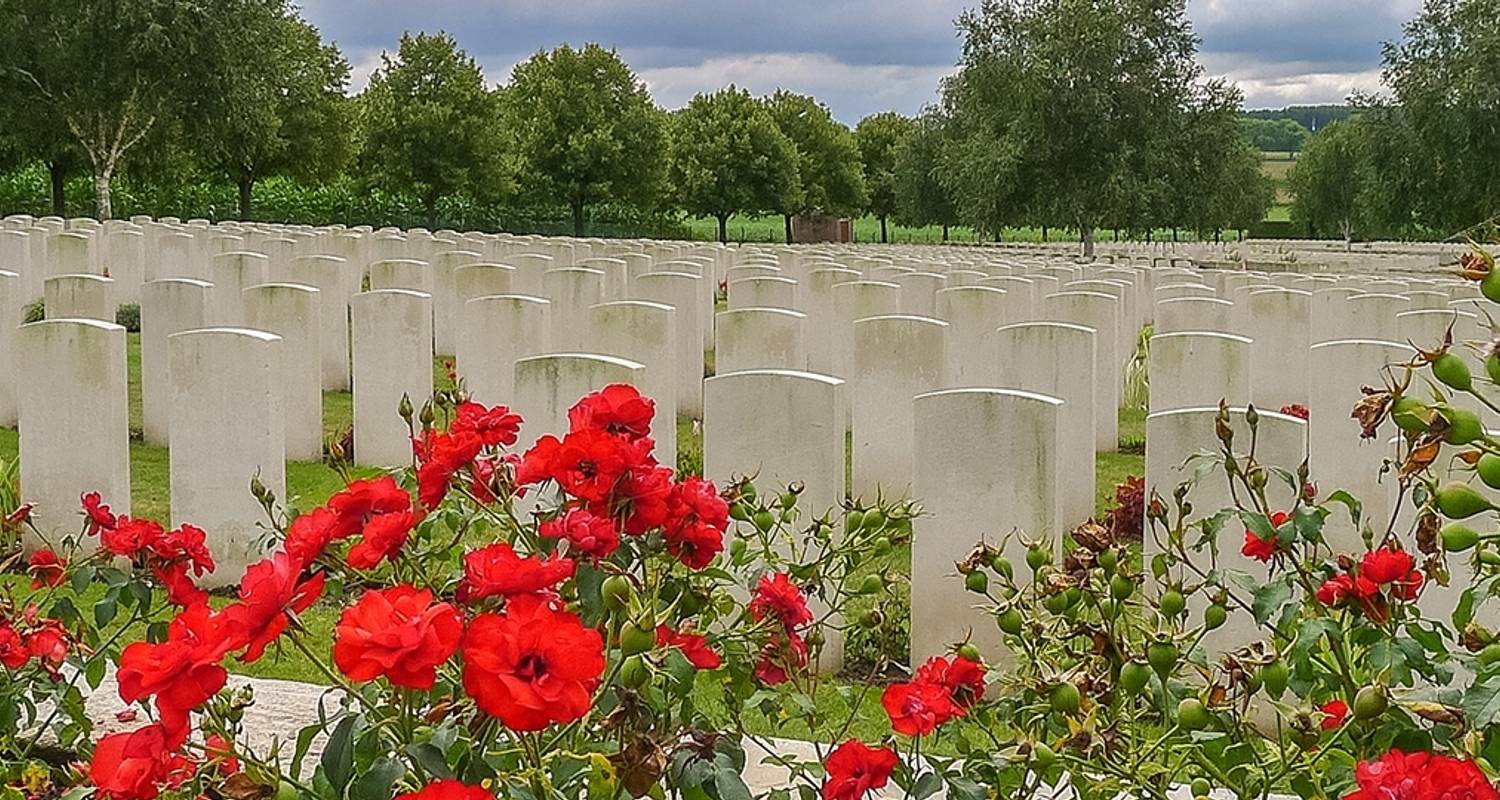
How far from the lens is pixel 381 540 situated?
6.24 ft

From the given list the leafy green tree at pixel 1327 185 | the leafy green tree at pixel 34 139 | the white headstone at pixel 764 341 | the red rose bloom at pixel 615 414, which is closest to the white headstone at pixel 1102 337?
the white headstone at pixel 764 341

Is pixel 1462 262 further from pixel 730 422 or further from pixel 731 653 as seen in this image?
pixel 730 422

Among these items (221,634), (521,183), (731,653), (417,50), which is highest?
(417,50)

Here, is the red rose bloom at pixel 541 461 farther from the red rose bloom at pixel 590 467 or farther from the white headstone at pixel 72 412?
the white headstone at pixel 72 412

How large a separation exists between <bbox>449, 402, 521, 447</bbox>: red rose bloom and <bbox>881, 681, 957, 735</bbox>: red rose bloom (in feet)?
2.35

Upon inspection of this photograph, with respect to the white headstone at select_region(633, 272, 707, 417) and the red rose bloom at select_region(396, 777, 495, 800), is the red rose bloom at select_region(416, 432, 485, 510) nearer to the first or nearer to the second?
the red rose bloom at select_region(396, 777, 495, 800)

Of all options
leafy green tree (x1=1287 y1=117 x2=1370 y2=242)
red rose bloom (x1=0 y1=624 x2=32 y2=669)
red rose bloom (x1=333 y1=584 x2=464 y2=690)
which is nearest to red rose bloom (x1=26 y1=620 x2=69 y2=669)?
red rose bloom (x1=0 y1=624 x2=32 y2=669)

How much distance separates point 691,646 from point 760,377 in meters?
2.71

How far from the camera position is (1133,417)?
1066 cm

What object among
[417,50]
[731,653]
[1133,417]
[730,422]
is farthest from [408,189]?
[731,653]

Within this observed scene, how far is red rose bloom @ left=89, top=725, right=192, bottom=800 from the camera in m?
1.67

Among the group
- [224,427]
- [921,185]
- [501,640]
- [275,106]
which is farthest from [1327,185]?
[501,640]

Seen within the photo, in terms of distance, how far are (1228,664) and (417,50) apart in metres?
36.6

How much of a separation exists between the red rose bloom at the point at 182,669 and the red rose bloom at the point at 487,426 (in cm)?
66
